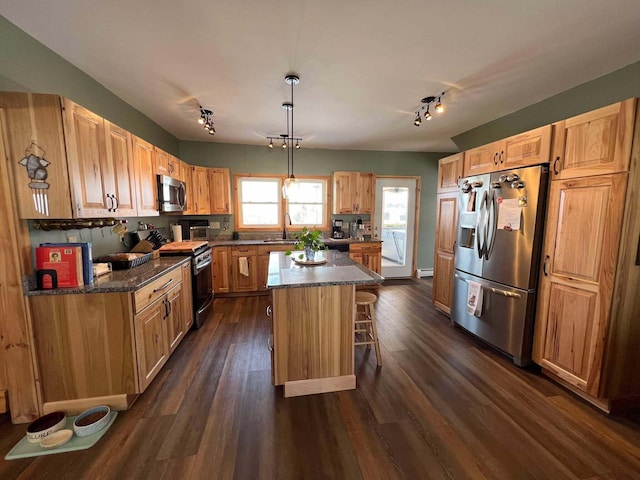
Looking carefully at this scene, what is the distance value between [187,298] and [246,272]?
52.2 inches

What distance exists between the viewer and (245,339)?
9.64ft

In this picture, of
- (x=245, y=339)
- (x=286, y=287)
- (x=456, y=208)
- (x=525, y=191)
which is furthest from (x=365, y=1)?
(x=245, y=339)

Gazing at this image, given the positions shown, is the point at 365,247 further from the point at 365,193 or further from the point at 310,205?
the point at 310,205

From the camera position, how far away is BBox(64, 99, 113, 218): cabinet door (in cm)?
172

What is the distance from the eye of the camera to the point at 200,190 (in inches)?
169

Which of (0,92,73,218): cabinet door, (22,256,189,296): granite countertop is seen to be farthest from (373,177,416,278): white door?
(0,92,73,218): cabinet door

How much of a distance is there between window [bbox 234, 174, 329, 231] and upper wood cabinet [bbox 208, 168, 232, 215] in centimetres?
27

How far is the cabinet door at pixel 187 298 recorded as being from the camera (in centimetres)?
285

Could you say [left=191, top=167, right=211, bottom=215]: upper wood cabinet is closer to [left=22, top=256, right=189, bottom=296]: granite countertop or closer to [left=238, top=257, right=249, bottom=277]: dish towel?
[left=238, top=257, right=249, bottom=277]: dish towel

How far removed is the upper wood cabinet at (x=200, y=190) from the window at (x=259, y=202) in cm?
57

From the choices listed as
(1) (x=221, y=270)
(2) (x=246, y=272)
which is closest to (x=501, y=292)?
(2) (x=246, y=272)

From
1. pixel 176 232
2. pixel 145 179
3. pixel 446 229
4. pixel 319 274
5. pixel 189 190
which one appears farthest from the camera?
pixel 189 190

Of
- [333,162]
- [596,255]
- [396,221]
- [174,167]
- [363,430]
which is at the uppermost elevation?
[333,162]

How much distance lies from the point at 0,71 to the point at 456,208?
417 centimetres
